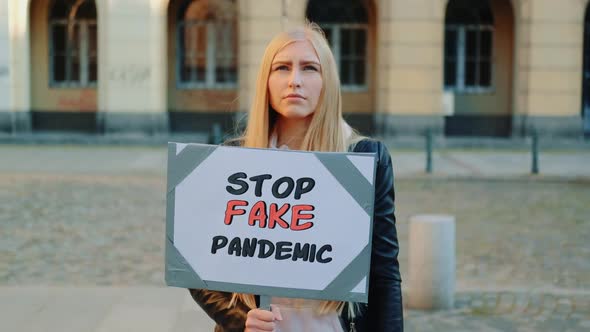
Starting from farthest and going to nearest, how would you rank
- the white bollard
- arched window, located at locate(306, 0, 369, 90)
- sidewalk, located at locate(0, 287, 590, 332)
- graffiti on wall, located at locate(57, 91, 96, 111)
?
graffiti on wall, located at locate(57, 91, 96, 111), arched window, located at locate(306, 0, 369, 90), the white bollard, sidewalk, located at locate(0, 287, 590, 332)

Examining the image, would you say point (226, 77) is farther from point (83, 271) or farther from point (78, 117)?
point (83, 271)

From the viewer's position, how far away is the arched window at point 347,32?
86.8 ft

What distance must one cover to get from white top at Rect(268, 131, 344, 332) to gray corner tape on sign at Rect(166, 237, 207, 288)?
0.85 feet

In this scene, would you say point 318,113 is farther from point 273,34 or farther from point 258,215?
point 273,34

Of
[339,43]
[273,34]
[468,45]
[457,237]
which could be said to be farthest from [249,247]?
[468,45]

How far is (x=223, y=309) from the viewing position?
2.93 m

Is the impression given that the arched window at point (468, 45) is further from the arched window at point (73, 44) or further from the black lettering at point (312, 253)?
the black lettering at point (312, 253)

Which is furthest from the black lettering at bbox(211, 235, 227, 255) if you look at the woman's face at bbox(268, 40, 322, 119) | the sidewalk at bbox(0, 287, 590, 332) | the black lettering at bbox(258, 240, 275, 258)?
the sidewalk at bbox(0, 287, 590, 332)

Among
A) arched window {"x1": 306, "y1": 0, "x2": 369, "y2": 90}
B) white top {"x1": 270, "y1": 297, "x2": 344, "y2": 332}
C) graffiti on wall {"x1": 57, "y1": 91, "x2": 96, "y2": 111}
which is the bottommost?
graffiti on wall {"x1": 57, "y1": 91, "x2": 96, "y2": 111}

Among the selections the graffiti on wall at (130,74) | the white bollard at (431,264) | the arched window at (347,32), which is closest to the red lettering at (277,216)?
the white bollard at (431,264)

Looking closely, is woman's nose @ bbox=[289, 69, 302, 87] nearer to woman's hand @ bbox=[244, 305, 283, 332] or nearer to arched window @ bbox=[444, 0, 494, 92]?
woman's hand @ bbox=[244, 305, 283, 332]

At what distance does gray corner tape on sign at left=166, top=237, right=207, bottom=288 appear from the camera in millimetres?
2836

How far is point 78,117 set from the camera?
2691 centimetres

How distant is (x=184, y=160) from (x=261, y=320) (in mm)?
553
